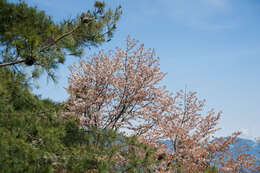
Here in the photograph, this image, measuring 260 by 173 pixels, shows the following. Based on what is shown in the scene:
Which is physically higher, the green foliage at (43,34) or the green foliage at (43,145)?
the green foliage at (43,34)

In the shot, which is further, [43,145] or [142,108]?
[142,108]

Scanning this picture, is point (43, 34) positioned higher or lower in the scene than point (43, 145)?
higher

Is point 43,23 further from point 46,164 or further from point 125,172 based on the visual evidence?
point 125,172

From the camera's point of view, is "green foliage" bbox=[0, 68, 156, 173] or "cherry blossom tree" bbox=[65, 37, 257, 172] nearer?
"green foliage" bbox=[0, 68, 156, 173]

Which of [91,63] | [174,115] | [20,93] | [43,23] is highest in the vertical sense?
[91,63]

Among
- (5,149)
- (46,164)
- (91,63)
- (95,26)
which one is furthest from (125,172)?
(91,63)

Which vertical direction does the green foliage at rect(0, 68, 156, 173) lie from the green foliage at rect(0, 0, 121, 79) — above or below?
below

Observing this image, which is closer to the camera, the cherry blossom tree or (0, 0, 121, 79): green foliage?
(0, 0, 121, 79): green foliage

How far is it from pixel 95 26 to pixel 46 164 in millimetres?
2964

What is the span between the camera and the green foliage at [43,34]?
10.8ft

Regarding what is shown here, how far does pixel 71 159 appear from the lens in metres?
4.09

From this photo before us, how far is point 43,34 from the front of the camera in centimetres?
510

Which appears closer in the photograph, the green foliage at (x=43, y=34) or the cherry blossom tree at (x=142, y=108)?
the green foliage at (x=43, y=34)

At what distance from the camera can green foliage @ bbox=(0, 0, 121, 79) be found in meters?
3.30
